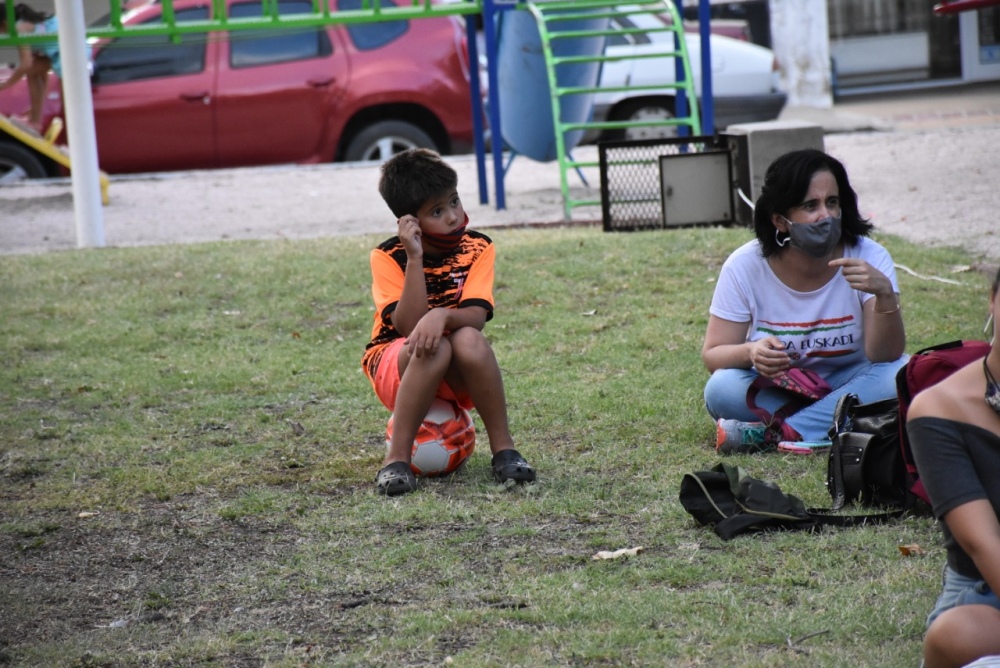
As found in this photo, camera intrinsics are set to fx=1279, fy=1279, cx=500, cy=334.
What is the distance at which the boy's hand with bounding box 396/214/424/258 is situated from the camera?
3994 millimetres

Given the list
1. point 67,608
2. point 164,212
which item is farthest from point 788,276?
point 164,212

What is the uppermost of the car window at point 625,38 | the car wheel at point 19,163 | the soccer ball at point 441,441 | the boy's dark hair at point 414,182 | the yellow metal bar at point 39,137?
the car window at point 625,38

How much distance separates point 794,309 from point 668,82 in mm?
9860

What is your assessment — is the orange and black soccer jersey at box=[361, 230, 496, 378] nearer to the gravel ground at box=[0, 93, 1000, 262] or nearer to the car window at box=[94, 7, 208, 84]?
the gravel ground at box=[0, 93, 1000, 262]

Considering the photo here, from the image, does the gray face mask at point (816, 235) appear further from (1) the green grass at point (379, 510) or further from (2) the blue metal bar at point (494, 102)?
(2) the blue metal bar at point (494, 102)

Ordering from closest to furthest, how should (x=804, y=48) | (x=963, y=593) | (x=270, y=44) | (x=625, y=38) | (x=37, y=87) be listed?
1. (x=963, y=593)
2. (x=37, y=87)
3. (x=270, y=44)
4. (x=625, y=38)
5. (x=804, y=48)

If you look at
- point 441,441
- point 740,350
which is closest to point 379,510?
point 441,441

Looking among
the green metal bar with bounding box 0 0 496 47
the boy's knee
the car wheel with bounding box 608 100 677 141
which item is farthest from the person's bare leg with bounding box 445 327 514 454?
the car wheel with bounding box 608 100 677 141

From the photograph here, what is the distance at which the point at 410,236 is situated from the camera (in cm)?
399

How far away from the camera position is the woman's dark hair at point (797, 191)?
158 inches

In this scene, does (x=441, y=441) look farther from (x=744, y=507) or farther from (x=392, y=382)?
(x=744, y=507)

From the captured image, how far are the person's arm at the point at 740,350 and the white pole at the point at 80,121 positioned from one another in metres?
6.04

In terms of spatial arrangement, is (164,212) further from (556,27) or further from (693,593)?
(693,593)

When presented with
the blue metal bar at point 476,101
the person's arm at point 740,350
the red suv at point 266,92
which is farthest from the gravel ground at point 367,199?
the person's arm at point 740,350
